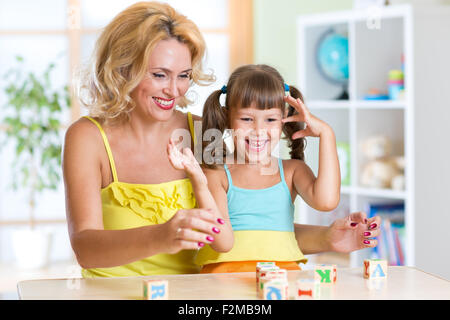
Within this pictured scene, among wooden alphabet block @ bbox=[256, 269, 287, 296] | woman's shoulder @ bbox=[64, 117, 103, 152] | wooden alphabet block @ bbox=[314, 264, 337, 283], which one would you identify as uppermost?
woman's shoulder @ bbox=[64, 117, 103, 152]

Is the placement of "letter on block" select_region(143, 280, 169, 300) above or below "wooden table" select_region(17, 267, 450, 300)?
above

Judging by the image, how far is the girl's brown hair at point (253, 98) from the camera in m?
1.55

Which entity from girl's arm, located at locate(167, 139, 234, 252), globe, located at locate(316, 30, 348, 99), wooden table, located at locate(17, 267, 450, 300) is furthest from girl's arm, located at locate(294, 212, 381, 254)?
globe, located at locate(316, 30, 348, 99)

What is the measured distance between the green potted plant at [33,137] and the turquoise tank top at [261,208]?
2.48m

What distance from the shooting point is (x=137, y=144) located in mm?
1610

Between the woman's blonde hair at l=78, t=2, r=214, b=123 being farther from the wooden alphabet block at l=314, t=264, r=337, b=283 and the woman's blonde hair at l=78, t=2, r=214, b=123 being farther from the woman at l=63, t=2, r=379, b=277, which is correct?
the wooden alphabet block at l=314, t=264, r=337, b=283

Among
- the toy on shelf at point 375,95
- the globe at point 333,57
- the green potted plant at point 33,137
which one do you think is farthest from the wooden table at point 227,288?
the green potted plant at point 33,137

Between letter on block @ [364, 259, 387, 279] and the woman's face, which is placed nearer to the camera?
letter on block @ [364, 259, 387, 279]

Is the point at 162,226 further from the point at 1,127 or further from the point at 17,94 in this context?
the point at 1,127

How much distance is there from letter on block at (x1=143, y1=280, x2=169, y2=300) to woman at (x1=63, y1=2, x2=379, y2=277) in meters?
0.38

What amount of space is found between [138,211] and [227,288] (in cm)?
45

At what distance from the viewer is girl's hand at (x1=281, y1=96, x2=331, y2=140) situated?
145 cm

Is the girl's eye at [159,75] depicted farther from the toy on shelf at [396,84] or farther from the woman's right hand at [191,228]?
the toy on shelf at [396,84]

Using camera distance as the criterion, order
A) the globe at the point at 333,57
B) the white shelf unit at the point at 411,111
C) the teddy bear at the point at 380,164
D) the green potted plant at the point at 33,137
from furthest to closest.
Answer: the green potted plant at the point at 33,137
the globe at the point at 333,57
the teddy bear at the point at 380,164
the white shelf unit at the point at 411,111
